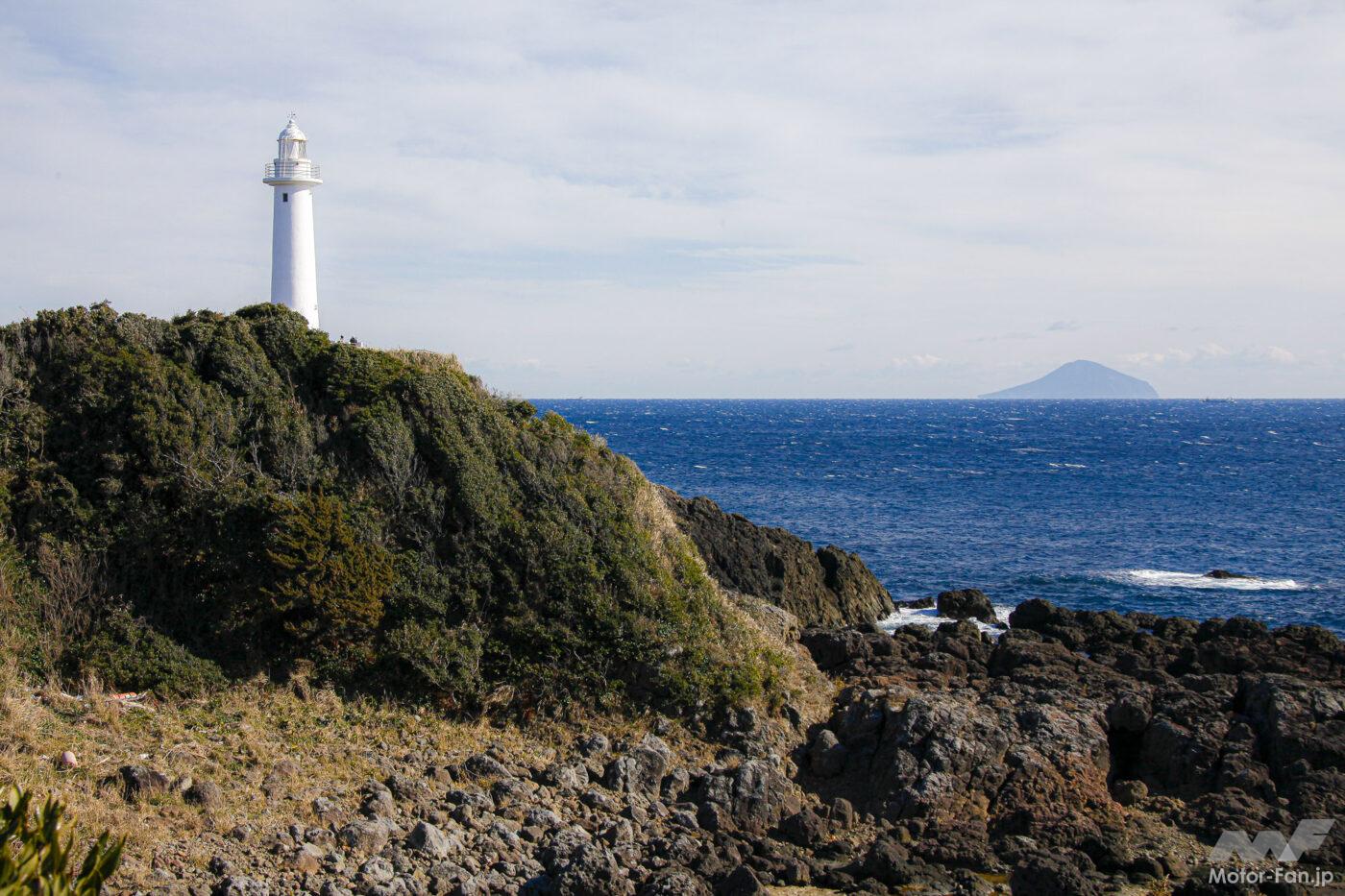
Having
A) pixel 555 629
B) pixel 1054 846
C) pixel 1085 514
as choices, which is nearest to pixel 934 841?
pixel 1054 846

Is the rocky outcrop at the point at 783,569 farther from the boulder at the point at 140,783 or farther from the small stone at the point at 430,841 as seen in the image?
the boulder at the point at 140,783

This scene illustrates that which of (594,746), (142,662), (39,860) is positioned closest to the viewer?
(39,860)

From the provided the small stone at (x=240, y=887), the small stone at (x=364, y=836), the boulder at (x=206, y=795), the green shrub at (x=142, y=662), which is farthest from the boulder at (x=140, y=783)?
the green shrub at (x=142, y=662)

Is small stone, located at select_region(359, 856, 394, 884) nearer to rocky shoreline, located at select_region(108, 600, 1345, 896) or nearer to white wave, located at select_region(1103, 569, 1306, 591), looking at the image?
rocky shoreline, located at select_region(108, 600, 1345, 896)

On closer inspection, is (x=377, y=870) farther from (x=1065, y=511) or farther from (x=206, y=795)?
(x=1065, y=511)

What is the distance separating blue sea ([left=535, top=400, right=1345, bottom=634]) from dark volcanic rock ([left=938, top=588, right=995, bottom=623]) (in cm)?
255

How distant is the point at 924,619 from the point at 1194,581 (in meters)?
12.6

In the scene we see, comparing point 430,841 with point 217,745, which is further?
point 217,745

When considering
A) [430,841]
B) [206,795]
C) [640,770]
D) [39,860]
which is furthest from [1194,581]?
[39,860]

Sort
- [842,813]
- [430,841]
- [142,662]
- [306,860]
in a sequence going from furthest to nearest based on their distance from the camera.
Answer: [142,662] → [842,813] → [430,841] → [306,860]

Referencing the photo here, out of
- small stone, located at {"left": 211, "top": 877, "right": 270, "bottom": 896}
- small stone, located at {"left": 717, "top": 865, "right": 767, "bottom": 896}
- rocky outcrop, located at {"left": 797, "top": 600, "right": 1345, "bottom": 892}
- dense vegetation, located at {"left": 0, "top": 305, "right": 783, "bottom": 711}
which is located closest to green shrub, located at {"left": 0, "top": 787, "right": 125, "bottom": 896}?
small stone, located at {"left": 211, "top": 877, "right": 270, "bottom": 896}

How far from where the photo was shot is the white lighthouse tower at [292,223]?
93.4ft

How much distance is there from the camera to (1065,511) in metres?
54.5

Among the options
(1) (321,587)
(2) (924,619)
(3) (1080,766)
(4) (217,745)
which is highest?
(1) (321,587)
